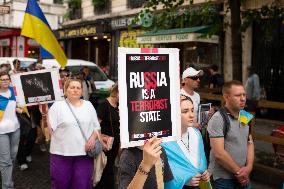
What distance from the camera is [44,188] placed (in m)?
6.44

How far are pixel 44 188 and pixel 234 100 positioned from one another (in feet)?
12.1

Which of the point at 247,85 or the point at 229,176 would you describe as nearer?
the point at 229,176

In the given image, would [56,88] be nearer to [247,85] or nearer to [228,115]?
[228,115]

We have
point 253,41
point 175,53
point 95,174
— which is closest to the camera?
point 175,53

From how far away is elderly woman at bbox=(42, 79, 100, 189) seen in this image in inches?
193

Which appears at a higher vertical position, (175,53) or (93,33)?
(93,33)

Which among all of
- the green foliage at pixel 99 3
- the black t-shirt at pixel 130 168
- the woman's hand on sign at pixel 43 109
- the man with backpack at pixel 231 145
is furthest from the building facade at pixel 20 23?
the black t-shirt at pixel 130 168

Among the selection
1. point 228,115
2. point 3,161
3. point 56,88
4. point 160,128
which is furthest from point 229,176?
point 3,161

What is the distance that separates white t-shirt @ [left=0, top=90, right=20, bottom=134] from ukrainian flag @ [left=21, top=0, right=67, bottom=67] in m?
2.88

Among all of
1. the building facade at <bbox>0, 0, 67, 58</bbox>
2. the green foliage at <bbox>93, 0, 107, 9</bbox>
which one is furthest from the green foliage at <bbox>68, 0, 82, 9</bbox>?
the building facade at <bbox>0, 0, 67, 58</bbox>

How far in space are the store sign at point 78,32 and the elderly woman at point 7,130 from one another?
1693 centimetres

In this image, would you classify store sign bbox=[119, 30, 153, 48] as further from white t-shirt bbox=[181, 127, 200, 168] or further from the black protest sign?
the black protest sign

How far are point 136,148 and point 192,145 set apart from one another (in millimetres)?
915

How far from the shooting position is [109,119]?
5.52m
